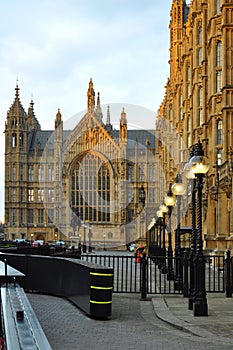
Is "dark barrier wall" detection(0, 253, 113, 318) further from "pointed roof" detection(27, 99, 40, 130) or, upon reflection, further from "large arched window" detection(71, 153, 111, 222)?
"pointed roof" detection(27, 99, 40, 130)

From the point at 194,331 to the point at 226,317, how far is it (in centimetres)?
199

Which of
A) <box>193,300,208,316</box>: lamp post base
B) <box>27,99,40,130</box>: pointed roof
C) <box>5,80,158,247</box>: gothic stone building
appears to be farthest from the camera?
<box>27,99,40,130</box>: pointed roof

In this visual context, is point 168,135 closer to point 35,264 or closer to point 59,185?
point 59,185

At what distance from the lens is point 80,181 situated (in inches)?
3391

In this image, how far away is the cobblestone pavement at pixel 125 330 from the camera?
10000 millimetres

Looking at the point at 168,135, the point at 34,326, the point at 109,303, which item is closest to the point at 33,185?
the point at 168,135

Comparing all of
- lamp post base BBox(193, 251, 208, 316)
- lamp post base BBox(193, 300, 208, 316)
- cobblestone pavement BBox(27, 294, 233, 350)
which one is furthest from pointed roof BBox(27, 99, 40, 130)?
lamp post base BBox(193, 300, 208, 316)

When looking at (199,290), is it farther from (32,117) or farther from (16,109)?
(32,117)

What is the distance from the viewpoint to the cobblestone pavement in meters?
10.0

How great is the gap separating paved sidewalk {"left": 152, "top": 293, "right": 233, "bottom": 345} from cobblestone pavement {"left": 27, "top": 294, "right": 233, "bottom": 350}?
0.06 feet

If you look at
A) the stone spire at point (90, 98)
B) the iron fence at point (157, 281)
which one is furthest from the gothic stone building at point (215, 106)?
the stone spire at point (90, 98)

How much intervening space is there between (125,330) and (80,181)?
245 ft

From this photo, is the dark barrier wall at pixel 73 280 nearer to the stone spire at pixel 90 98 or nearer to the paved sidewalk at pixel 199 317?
the paved sidewalk at pixel 199 317

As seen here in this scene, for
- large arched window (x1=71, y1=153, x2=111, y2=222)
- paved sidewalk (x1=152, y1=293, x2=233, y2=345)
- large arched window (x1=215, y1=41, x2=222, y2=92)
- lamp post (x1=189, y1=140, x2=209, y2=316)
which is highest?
large arched window (x1=215, y1=41, x2=222, y2=92)
